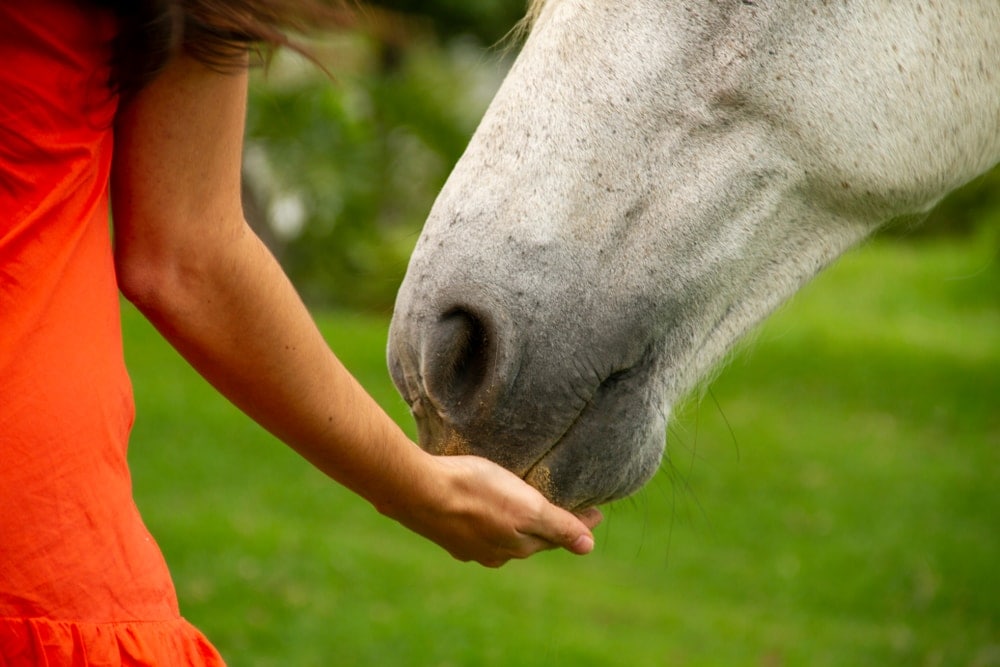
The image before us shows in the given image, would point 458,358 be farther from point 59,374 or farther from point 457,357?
point 59,374

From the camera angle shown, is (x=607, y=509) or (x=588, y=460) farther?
(x=607, y=509)

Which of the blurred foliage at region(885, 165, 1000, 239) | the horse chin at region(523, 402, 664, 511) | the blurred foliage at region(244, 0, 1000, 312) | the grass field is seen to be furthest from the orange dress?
the blurred foliage at region(885, 165, 1000, 239)

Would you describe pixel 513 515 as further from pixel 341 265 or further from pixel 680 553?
pixel 341 265

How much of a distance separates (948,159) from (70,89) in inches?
59.5

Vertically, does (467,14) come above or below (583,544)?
below

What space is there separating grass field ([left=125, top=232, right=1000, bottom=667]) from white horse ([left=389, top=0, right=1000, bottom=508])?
339mm

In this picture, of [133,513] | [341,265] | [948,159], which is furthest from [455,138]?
[133,513]

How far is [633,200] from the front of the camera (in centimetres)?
184

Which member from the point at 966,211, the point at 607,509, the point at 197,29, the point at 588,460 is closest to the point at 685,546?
the point at 607,509

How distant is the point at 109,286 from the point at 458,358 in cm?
61

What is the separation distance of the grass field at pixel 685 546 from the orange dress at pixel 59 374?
1.16 m

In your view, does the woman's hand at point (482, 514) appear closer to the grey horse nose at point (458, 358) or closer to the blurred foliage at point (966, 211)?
the grey horse nose at point (458, 358)

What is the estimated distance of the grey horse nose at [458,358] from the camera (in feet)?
5.72

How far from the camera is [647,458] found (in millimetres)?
1906
